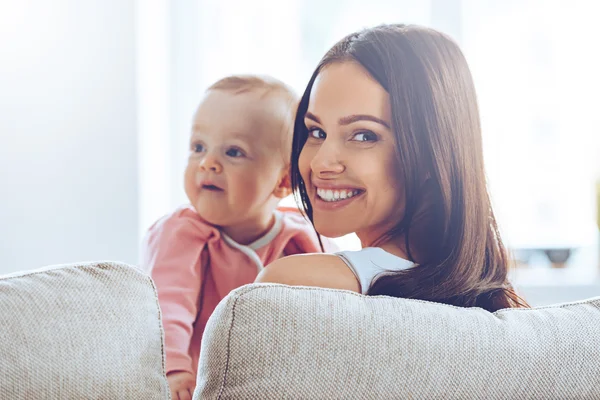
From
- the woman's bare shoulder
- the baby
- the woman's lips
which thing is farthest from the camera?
the baby

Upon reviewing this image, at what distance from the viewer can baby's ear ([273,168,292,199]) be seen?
54.8 inches

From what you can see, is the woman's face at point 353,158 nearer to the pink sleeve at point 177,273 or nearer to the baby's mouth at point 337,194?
the baby's mouth at point 337,194

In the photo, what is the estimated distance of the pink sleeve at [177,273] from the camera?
4.04 feet

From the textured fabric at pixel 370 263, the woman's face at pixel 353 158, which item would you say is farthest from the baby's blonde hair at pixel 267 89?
the textured fabric at pixel 370 263

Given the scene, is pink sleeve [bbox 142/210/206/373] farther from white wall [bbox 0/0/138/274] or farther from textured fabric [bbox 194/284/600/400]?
white wall [bbox 0/0/138/274]

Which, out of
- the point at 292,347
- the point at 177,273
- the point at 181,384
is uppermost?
the point at 292,347

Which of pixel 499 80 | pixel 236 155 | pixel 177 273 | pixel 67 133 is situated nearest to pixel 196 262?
pixel 177 273

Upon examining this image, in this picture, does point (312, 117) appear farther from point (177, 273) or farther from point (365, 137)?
point (177, 273)

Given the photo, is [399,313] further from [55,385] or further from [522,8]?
[522,8]

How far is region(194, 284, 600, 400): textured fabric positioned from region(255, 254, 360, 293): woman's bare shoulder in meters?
0.11

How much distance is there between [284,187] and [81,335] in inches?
24.4

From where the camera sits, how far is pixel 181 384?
3.93 feet

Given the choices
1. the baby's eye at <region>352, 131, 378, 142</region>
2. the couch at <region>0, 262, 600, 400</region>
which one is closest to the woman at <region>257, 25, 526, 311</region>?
the baby's eye at <region>352, 131, 378, 142</region>

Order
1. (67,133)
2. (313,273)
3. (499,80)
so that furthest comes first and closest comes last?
(499,80) < (67,133) < (313,273)
